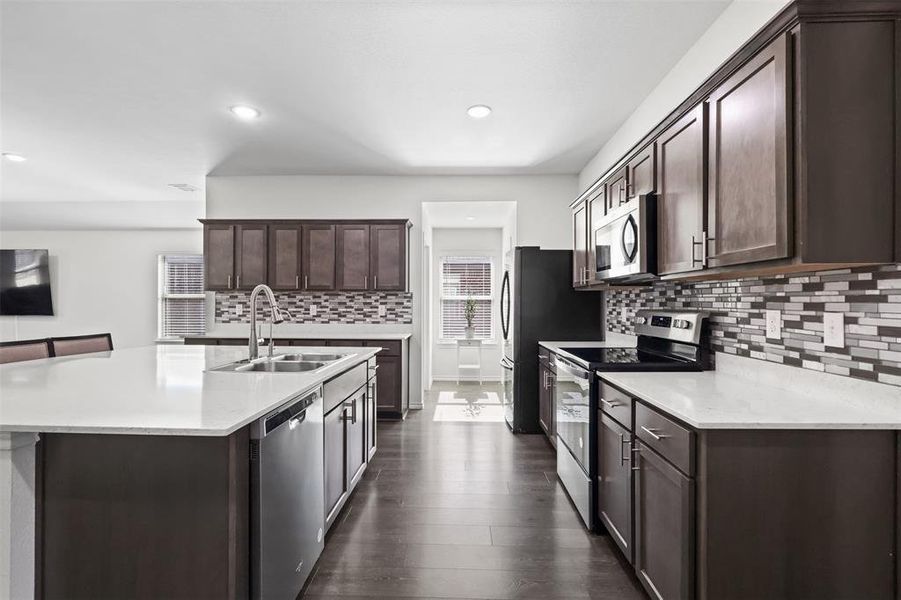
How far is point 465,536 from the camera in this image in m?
2.28

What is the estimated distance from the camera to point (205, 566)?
4.17 ft

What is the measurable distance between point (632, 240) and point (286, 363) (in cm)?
210

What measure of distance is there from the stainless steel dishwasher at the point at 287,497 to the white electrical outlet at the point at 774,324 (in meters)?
1.97

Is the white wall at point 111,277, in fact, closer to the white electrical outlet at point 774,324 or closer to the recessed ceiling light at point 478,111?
the recessed ceiling light at point 478,111

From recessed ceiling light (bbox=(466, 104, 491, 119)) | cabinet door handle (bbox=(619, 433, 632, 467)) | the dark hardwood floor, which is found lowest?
the dark hardwood floor

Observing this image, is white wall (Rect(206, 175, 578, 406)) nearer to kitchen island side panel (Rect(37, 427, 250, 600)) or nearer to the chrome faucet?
the chrome faucet

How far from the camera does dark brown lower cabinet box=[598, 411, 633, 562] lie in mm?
1888

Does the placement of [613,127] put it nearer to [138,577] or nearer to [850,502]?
[850,502]

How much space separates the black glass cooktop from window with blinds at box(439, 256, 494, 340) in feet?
13.6

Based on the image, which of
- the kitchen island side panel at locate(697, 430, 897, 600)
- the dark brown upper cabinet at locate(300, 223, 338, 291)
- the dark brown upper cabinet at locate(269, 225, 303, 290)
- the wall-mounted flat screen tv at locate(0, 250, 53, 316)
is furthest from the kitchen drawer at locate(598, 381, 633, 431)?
the wall-mounted flat screen tv at locate(0, 250, 53, 316)

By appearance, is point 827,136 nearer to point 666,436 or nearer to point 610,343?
point 666,436

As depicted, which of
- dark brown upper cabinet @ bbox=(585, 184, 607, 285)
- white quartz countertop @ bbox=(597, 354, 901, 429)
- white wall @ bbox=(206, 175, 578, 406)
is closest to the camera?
white quartz countertop @ bbox=(597, 354, 901, 429)

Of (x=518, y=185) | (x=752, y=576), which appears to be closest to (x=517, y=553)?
(x=752, y=576)

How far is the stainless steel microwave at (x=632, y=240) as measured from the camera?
7.48 feet
